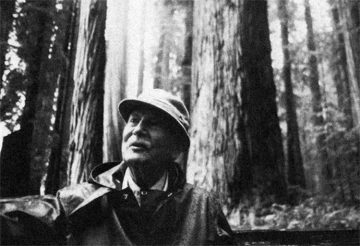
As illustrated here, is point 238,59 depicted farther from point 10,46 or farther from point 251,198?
point 10,46

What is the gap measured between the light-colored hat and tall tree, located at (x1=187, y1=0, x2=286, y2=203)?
2324mm

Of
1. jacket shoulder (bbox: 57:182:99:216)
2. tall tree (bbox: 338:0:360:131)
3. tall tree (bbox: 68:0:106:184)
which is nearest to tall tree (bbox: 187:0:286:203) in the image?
tall tree (bbox: 68:0:106:184)

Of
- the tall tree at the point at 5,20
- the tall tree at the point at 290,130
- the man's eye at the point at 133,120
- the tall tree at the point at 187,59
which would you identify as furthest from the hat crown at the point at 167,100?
the tall tree at the point at 290,130

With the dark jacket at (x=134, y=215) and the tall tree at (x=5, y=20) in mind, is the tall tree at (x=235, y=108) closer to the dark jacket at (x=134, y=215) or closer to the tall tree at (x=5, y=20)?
the dark jacket at (x=134, y=215)

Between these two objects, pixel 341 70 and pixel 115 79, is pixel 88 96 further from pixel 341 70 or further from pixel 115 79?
pixel 341 70

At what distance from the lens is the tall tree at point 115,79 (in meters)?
9.33

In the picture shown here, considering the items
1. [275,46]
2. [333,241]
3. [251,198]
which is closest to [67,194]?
[333,241]

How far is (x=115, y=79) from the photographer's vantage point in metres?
10.7

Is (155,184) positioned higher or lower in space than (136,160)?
lower

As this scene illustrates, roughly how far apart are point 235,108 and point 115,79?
6064 mm

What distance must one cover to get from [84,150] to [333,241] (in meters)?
3.83

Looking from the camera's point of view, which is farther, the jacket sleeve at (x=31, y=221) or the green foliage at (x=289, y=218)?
the green foliage at (x=289, y=218)

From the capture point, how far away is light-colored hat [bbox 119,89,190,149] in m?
2.67

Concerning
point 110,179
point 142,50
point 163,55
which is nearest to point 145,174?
point 110,179
